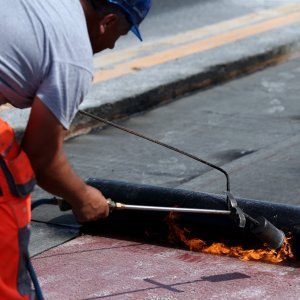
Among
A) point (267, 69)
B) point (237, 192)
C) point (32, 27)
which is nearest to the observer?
point (32, 27)

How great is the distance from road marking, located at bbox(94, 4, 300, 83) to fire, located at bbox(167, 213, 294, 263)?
3833 millimetres

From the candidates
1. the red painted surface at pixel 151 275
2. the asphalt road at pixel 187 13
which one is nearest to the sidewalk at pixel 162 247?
the red painted surface at pixel 151 275

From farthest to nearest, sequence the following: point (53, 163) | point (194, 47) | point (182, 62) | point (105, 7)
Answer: point (194, 47) → point (182, 62) → point (105, 7) → point (53, 163)

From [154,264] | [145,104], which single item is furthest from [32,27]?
[145,104]

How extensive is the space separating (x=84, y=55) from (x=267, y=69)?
6891 mm

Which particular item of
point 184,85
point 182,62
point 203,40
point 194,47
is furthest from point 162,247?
point 203,40

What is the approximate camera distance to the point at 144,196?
202 inches

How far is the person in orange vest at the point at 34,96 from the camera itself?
110 inches

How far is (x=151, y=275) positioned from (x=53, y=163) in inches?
73.6

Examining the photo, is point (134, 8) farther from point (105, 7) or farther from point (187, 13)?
point (187, 13)

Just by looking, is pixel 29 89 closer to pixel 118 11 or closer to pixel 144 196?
pixel 118 11

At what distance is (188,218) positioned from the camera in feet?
16.4

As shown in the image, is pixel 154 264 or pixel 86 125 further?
pixel 86 125

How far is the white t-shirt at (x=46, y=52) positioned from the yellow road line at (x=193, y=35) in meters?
6.57
